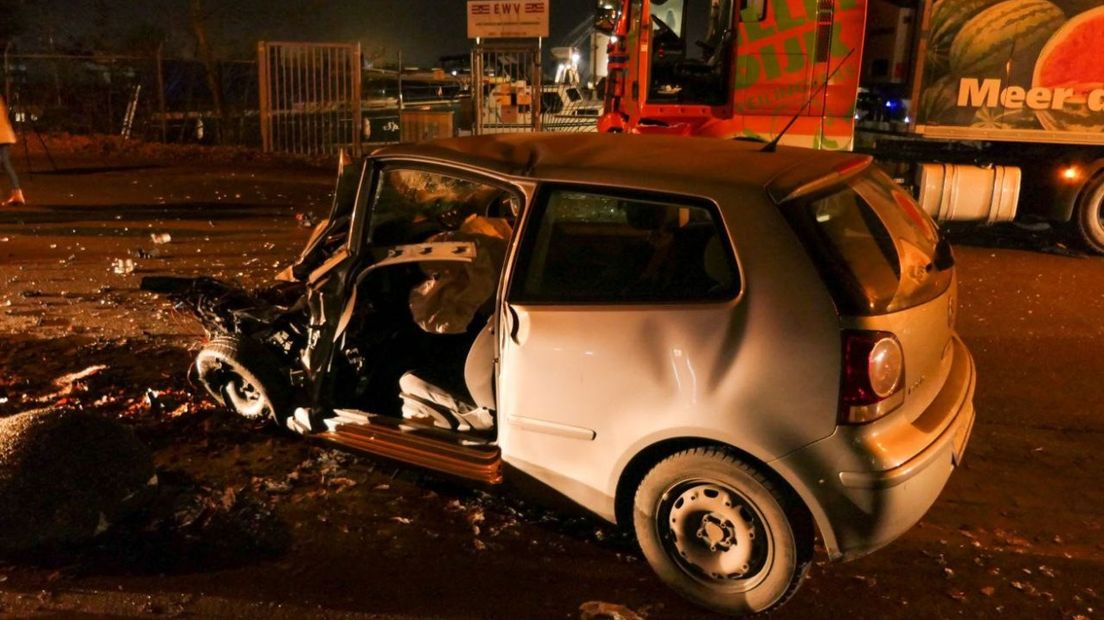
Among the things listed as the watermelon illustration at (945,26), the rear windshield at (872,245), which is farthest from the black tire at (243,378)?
the watermelon illustration at (945,26)

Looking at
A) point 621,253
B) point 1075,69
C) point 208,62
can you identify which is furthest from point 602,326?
point 208,62

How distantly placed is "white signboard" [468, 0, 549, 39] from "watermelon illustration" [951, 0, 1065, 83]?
6.49m

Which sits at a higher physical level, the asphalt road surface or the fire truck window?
the fire truck window

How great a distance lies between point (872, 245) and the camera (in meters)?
3.44

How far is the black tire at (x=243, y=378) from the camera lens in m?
4.65

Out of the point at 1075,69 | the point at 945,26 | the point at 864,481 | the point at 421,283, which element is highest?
the point at 945,26

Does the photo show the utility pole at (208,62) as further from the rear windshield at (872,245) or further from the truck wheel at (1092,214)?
the rear windshield at (872,245)

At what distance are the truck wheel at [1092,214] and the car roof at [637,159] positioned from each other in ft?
24.5

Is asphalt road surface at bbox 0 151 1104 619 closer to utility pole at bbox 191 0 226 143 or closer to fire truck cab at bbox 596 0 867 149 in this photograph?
fire truck cab at bbox 596 0 867 149

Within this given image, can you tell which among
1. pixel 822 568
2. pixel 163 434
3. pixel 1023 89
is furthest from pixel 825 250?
pixel 1023 89

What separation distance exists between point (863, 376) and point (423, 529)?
80.0 inches

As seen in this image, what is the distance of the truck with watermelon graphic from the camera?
944 cm

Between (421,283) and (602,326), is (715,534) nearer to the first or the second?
(602,326)

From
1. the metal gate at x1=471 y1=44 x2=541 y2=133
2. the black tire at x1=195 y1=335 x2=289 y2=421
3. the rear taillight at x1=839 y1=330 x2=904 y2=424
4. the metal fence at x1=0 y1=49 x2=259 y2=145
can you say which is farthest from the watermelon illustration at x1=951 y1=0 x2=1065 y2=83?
the metal fence at x1=0 y1=49 x2=259 y2=145
